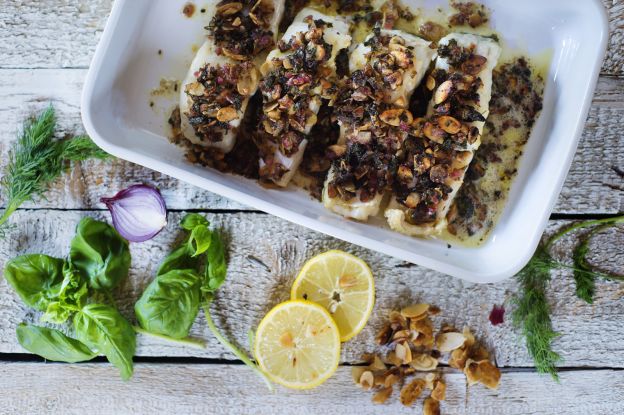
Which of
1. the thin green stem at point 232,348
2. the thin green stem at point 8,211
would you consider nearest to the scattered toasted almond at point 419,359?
the thin green stem at point 232,348

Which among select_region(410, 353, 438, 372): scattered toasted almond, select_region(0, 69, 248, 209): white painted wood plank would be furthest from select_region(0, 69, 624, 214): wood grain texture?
select_region(410, 353, 438, 372): scattered toasted almond

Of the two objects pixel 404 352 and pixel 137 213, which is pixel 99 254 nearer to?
pixel 137 213

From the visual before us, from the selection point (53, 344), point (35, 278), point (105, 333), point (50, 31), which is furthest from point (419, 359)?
point (50, 31)

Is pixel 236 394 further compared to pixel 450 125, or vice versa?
pixel 236 394

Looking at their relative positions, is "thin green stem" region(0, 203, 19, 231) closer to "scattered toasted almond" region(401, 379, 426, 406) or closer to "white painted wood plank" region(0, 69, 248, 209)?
"white painted wood plank" region(0, 69, 248, 209)

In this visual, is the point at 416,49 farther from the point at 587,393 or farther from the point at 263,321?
the point at 587,393

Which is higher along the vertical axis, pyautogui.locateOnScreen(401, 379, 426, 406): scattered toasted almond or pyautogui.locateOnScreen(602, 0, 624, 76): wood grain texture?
pyautogui.locateOnScreen(602, 0, 624, 76): wood grain texture

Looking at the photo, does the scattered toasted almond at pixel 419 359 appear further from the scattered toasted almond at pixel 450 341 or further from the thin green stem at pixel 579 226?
the thin green stem at pixel 579 226
